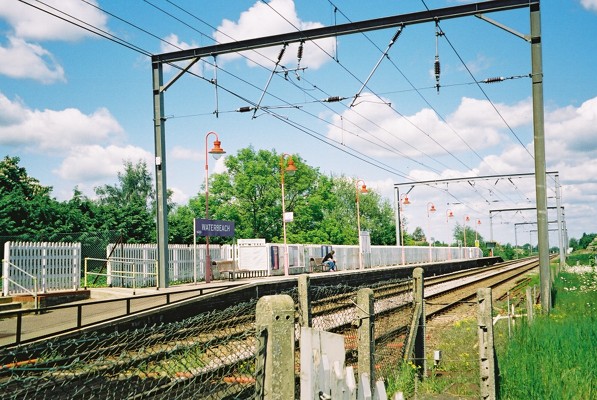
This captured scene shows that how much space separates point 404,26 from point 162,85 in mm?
8000

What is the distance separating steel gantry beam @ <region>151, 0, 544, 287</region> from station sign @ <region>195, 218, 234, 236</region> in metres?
5.02

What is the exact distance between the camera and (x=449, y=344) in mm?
11547

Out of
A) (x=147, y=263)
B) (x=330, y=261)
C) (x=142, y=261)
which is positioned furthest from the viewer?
(x=330, y=261)

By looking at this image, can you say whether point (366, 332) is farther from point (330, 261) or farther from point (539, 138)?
Answer: point (330, 261)

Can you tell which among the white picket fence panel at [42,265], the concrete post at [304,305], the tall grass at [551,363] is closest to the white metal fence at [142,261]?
the white picket fence panel at [42,265]

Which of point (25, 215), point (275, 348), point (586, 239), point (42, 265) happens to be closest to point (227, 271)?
point (42, 265)

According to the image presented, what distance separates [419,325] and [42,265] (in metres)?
15.8

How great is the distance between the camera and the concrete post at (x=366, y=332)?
18.7 feet

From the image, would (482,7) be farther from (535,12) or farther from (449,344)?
(449,344)

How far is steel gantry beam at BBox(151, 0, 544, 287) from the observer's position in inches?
643

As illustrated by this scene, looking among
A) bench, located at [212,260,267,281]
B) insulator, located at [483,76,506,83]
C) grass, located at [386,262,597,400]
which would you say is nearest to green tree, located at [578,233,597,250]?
bench, located at [212,260,267,281]

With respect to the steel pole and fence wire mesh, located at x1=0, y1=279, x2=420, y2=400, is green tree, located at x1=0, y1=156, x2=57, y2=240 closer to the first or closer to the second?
fence wire mesh, located at x1=0, y1=279, x2=420, y2=400

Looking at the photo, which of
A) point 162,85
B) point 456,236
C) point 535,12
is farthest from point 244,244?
point 456,236

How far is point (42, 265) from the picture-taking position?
20.0m
